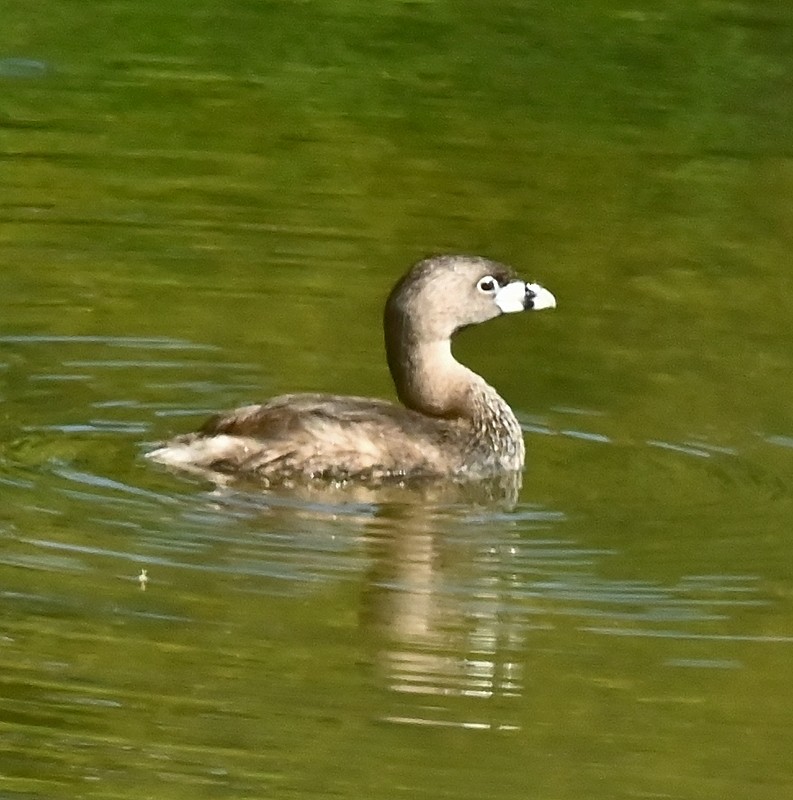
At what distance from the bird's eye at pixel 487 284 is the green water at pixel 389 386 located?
1.54 feet

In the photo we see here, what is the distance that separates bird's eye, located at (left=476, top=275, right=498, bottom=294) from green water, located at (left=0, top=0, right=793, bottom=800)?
469mm

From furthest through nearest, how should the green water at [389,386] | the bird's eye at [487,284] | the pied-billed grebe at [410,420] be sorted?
the bird's eye at [487,284]
the pied-billed grebe at [410,420]
the green water at [389,386]

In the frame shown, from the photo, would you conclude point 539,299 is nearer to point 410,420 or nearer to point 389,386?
point 389,386

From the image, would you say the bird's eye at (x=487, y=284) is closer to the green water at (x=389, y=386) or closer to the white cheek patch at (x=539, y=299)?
the white cheek patch at (x=539, y=299)

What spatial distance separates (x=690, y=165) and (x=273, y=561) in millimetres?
5532

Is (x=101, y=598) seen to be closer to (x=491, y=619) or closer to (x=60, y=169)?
(x=491, y=619)

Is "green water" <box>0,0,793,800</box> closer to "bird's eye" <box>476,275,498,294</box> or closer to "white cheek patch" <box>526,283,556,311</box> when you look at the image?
"white cheek patch" <box>526,283,556,311</box>

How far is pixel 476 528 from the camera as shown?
25.6ft

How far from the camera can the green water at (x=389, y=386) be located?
20.8 feet

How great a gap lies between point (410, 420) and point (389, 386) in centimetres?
95

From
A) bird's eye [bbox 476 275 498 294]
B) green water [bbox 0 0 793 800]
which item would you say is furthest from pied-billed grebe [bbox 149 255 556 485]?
green water [bbox 0 0 793 800]

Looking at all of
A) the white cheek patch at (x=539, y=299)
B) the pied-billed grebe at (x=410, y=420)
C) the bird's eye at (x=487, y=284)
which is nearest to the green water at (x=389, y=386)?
the pied-billed grebe at (x=410, y=420)

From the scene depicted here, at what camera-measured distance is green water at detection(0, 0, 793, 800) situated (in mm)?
6328

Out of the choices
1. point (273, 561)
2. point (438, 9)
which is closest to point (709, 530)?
point (273, 561)
